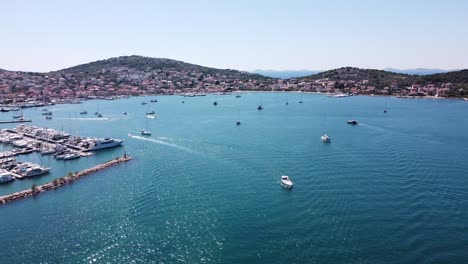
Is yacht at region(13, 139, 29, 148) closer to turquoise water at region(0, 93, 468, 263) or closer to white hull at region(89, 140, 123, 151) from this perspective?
turquoise water at region(0, 93, 468, 263)

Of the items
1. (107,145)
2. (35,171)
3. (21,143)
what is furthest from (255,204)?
(21,143)

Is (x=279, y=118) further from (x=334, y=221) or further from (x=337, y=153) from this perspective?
(x=334, y=221)

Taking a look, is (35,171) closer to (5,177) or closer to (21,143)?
(5,177)

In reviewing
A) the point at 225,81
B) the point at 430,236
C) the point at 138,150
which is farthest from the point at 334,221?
the point at 225,81

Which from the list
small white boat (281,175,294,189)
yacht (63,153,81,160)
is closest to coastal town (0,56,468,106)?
yacht (63,153,81,160)

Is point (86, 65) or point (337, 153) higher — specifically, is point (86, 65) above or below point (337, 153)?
above

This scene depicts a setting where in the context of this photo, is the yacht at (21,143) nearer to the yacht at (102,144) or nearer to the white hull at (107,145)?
the yacht at (102,144)
